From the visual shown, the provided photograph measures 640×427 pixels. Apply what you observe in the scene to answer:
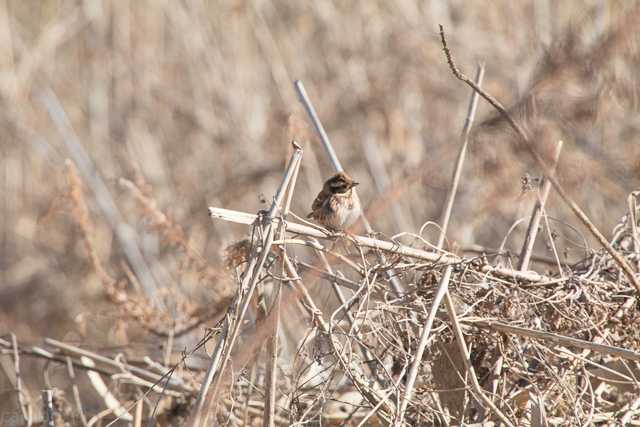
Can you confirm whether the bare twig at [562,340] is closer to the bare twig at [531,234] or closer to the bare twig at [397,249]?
the bare twig at [397,249]

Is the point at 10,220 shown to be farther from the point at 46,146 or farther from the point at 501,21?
the point at 501,21

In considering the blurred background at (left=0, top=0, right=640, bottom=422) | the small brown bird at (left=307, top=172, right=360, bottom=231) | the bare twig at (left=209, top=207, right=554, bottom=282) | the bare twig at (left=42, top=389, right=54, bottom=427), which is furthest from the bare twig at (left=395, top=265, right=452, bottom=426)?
the blurred background at (left=0, top=0, right=640, bottom=422)

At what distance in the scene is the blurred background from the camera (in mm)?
5414

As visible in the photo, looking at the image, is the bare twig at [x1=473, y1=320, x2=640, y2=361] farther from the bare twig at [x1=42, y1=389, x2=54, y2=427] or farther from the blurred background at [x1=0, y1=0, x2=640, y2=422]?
the blurred background at [x1=0, y1=0, x2=640, y2=422]

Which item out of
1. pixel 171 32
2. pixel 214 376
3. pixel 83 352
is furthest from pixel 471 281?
pixel 171 32

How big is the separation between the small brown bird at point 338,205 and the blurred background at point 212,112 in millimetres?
1849

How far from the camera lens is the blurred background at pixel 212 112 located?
5414 mm

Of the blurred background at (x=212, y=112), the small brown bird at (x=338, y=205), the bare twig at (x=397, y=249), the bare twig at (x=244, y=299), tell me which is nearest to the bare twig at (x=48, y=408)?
the bare twig at (x=244, y=299)

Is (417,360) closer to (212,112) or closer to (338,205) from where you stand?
(338,205)

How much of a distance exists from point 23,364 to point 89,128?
1948 mm

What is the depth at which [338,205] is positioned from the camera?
309 centimetres

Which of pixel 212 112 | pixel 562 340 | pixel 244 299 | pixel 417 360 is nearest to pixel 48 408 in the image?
pixel 244 299

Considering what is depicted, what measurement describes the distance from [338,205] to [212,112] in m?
3.15

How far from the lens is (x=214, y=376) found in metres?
2.16
